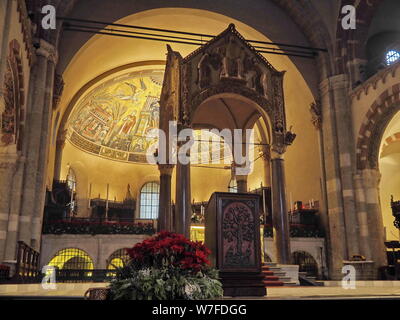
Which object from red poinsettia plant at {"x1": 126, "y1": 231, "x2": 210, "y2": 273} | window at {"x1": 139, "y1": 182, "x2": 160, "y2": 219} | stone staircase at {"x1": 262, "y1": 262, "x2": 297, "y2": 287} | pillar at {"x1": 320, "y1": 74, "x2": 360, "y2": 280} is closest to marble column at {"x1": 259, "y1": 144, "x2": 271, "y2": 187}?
pillar at {"x1": 320, "y1": 74, "x2": 360, "y2": 280}

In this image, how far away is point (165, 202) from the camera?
14312 millimetres

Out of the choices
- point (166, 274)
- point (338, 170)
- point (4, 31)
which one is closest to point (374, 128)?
point (338, 170)

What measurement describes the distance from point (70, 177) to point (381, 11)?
65.2 feet

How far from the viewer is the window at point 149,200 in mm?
29188

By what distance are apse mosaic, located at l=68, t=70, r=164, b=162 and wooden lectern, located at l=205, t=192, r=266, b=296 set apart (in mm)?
18235

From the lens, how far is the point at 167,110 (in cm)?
1427

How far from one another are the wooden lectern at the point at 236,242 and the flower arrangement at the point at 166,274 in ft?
7.78

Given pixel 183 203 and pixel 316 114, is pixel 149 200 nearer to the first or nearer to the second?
pixel 316 114

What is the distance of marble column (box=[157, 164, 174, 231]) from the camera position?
14.1 meters

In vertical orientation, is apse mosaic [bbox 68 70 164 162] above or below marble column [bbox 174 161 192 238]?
above

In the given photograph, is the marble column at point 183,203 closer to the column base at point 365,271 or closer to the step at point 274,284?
the step at point 274,284

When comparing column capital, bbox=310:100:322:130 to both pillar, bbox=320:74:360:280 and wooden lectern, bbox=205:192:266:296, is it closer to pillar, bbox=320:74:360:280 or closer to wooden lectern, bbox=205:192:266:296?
pillar, bbox=320:74:360:280
